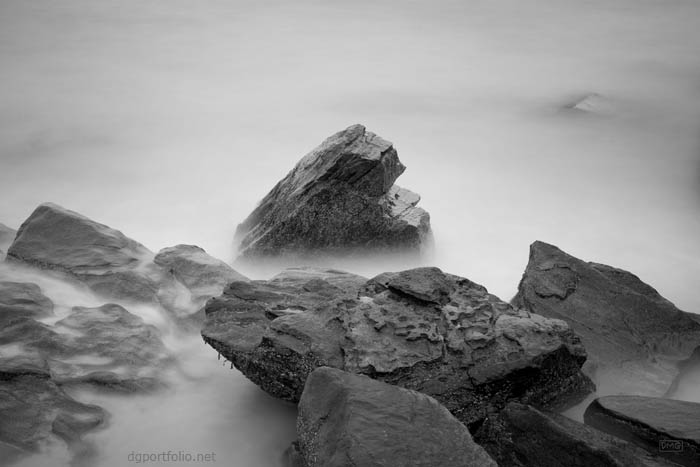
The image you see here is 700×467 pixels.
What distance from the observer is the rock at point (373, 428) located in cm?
254

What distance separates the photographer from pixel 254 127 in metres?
9.74

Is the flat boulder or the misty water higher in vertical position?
the misty water

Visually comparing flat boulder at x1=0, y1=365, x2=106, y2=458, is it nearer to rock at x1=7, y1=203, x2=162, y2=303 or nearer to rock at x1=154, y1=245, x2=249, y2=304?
rock at x1=7, y1=203, x2=162, y2=303

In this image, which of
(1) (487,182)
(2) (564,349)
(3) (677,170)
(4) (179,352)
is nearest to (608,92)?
(3) (677,170)

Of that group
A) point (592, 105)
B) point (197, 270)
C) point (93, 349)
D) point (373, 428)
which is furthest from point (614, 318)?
point (592, 105)

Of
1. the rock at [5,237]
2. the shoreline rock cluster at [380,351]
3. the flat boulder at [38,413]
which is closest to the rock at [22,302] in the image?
the shoreline rock cluster at [380,351]

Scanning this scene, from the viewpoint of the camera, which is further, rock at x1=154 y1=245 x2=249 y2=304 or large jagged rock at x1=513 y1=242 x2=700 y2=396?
rock at x1=154 y1=245 x2=249 y2=304

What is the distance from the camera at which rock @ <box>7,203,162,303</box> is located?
15.3ft

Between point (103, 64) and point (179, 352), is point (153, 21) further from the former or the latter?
point (179, 352)

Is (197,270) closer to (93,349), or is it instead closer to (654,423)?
(93,349)

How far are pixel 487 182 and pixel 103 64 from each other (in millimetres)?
7533

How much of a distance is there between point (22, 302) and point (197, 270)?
129 cm

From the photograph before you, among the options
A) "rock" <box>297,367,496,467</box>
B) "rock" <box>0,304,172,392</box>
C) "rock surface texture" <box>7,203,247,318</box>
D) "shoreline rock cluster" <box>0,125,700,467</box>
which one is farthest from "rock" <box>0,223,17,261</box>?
"rock" <box>297,367,496,467</box>

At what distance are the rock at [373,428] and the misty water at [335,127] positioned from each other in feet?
2.22
